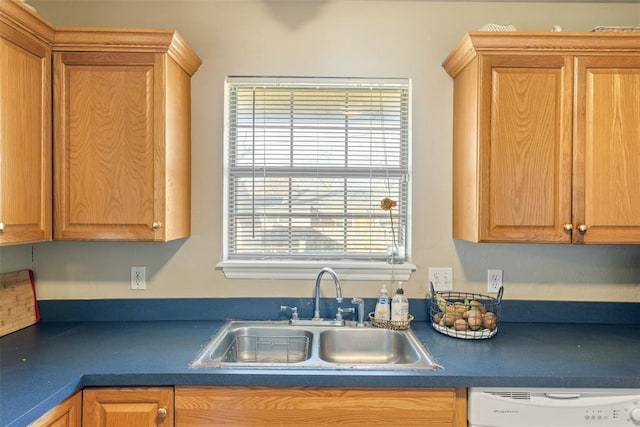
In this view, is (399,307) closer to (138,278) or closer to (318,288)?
(318,288)

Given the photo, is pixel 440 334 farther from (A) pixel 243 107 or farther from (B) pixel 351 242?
(A) pixel 243 107

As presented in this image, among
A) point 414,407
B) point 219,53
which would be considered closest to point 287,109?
point 219,53

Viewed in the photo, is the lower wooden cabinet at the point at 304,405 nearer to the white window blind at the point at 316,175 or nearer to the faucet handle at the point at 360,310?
the faucet handle at the point at 360,310

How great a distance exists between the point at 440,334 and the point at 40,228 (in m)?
1.75

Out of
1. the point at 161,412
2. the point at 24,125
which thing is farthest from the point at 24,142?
the point at 161,412

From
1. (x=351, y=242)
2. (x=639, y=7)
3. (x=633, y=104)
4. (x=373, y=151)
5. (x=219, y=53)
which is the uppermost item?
(x=639, y=7)

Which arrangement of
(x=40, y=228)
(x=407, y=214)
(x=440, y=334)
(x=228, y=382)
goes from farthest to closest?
(x=407, y=214) < (x=440, y=334) < (x=40, y=228) < (x=228, y=382)

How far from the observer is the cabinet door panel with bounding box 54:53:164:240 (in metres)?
1.63

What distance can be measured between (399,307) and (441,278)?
32 centimetres

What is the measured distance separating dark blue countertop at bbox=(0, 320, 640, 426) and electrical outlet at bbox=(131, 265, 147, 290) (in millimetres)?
270

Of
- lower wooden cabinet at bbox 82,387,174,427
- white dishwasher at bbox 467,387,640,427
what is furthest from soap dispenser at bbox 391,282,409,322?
lower wooden cabinet at bbox 82,387,174,427

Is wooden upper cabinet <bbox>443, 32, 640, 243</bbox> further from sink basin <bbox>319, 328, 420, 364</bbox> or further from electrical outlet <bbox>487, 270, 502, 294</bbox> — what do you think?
sink basin <bbox>319, 328, 420, 364</bbox>

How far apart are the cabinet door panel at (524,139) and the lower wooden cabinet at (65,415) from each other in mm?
1639

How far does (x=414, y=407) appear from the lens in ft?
4.40
